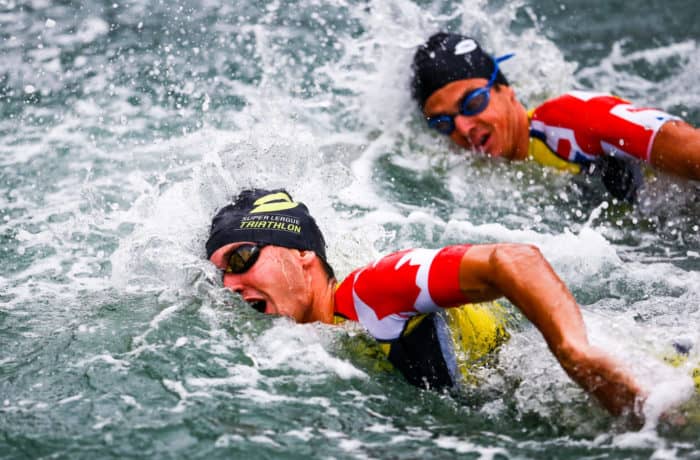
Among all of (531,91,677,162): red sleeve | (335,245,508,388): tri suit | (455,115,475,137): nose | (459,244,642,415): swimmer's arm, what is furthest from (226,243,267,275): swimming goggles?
(455,115,475,137): nose

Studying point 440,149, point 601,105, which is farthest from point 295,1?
point 601,105

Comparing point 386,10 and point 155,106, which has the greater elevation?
point 386,10

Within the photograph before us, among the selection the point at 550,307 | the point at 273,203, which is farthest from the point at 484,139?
the point at 550,307

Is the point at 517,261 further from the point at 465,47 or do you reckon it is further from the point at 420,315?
the point at 465,47

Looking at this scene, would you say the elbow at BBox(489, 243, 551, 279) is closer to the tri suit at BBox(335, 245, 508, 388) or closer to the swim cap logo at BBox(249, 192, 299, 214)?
the tri suit at BBox(335, 245, 508, 388)

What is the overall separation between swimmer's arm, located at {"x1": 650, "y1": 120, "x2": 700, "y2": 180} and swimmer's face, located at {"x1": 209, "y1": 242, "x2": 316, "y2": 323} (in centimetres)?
242

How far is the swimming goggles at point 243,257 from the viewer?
3.88 metres

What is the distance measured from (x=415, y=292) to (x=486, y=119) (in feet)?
9.72

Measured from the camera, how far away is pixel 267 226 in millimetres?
4008

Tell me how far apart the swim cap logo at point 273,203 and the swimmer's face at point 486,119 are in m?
2.18

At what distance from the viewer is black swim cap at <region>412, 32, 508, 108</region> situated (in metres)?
6.21

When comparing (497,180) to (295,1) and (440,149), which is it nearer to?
(440,149)

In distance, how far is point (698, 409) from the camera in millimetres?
3273

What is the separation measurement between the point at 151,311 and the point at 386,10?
165 inches
